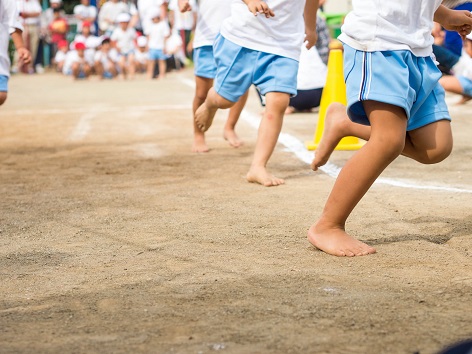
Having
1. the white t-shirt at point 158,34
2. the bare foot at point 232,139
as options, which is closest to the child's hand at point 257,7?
the bare foot at point 232,139

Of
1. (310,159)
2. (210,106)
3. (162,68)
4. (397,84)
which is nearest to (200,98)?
(310,159)

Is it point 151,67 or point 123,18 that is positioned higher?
point 123,18

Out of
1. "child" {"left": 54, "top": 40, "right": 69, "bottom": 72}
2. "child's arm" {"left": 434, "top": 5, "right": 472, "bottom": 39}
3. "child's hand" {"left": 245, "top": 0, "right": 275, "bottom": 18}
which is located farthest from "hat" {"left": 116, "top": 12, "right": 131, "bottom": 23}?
"child's arm" {"left": 434, "top": 5, "right": 472, "bottom": 39}

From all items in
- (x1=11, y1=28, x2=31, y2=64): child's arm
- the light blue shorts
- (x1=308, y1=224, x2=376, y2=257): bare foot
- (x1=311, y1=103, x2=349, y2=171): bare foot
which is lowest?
the light blue shorts

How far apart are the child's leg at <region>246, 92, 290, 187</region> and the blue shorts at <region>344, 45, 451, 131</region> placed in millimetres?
1884

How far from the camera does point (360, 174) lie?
12.6 feet

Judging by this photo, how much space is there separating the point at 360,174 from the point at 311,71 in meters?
6.40

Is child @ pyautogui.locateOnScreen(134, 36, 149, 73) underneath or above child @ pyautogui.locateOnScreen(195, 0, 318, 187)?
underneath

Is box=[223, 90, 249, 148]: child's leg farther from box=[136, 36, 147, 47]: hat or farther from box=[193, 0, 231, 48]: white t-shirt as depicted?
box=[136, 36, 147, 47]: hat

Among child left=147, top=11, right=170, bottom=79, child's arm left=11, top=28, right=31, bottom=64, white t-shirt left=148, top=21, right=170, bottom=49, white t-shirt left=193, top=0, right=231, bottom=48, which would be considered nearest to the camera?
child's arm left=11, top=28, right=31, bottom=64

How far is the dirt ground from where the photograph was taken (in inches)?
112

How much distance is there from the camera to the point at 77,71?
66.0 ft

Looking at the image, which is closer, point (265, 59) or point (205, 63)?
point (265, 59)

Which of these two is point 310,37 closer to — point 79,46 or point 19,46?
point 19,46
